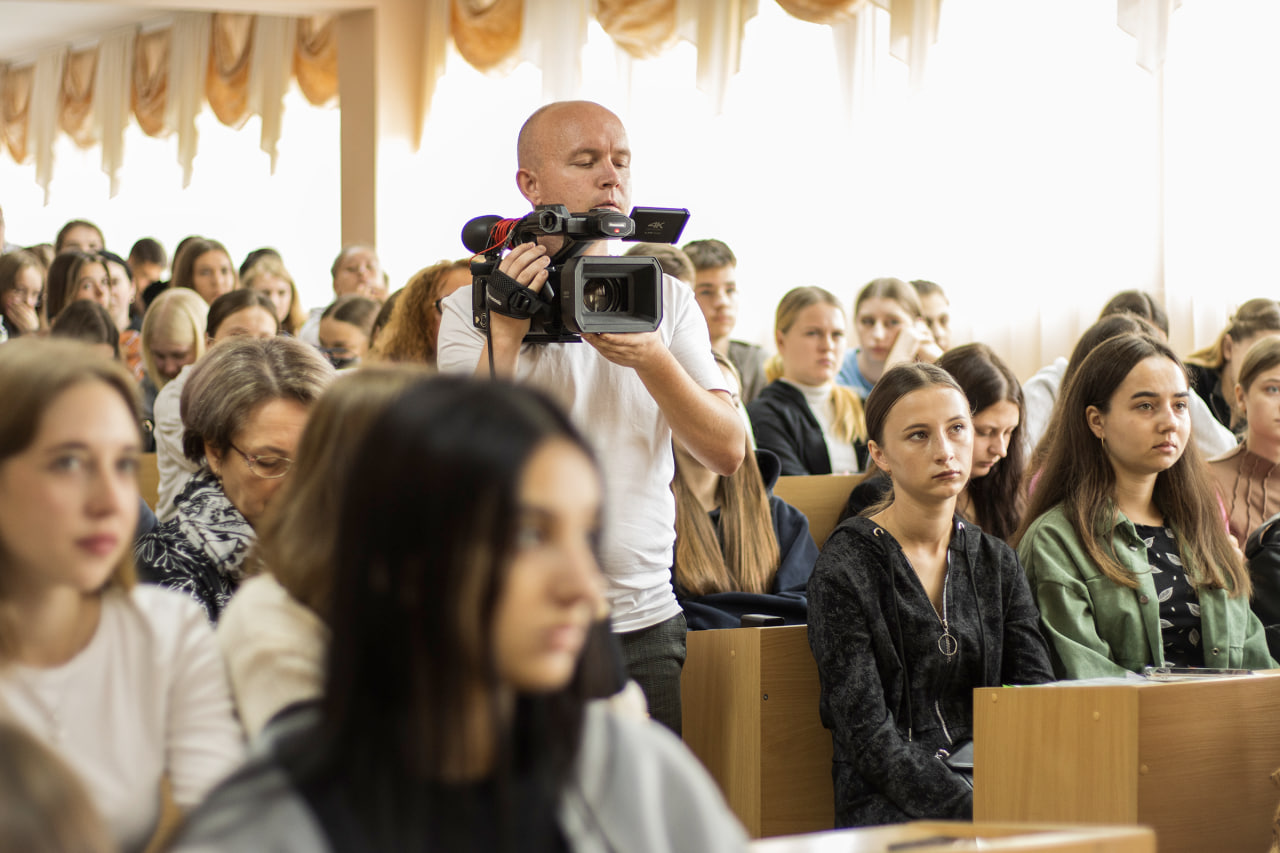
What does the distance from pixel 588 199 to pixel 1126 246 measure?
13.1ft

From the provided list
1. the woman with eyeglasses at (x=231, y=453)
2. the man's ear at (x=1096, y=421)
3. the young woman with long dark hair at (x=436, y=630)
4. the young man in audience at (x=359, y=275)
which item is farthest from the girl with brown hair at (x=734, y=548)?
the young man in audience at (x=359, y=275)

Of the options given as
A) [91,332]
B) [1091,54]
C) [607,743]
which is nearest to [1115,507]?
[607,743]

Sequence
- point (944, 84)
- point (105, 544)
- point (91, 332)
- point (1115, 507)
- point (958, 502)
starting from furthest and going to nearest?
point (944, 84) → point (91, 332) → point (958, 502) → point (1115, 507) → point (105, 544)

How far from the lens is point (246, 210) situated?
9812 millimetres

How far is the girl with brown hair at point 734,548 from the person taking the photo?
275 centimetres

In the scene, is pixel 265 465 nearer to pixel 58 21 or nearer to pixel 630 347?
pixel 630 347

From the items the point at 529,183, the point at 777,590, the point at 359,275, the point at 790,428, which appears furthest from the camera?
the point at 359,275

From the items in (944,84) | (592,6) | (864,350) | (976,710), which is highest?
(592,6)

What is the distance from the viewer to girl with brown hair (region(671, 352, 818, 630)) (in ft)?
9.02

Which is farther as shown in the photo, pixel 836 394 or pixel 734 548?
pixel 836 394

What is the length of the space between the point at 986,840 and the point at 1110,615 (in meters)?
1.44

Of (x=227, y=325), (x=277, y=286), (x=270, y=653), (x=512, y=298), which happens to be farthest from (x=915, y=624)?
(x=277, y=286)

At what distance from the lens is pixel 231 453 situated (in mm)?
1686

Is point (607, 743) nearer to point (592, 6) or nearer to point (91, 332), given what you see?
point (91, 332)
